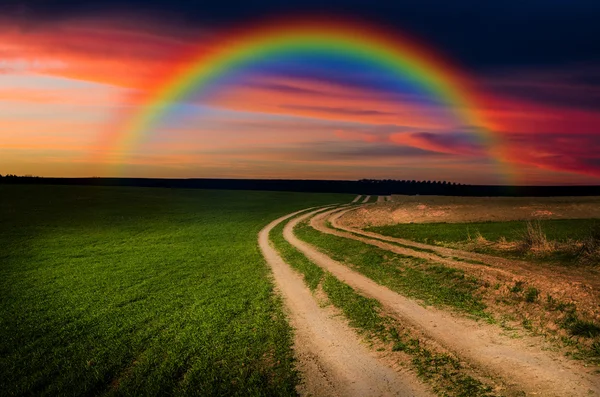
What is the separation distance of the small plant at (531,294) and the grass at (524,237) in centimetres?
769

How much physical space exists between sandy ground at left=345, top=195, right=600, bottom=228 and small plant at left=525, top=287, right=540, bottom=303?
1139 inches

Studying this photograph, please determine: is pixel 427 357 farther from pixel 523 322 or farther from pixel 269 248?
pixel 269 248

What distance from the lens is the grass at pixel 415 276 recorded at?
17219mm

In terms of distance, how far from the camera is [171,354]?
42.0 feet

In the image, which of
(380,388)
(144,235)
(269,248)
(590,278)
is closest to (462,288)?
(590,278)

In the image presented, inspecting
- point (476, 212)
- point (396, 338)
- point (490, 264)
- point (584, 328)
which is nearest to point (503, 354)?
point (396, 338)

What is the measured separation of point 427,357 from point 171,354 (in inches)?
317

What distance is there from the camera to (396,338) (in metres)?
13.2

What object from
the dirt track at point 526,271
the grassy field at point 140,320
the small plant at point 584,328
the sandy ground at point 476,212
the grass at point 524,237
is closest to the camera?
the grassy field at point 140,320

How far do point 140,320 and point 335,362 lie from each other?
8.96 meters

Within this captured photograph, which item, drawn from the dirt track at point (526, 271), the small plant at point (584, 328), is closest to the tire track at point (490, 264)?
the dirt track at point (526, 271)

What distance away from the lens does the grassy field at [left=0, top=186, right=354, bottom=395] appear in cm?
1131

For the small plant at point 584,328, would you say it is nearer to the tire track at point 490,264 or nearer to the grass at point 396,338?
the tire track at point 490,264

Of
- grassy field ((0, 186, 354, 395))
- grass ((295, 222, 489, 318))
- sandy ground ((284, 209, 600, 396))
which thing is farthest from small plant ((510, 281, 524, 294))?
grassy field ((0, 186, 354, 395))
